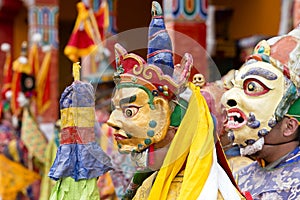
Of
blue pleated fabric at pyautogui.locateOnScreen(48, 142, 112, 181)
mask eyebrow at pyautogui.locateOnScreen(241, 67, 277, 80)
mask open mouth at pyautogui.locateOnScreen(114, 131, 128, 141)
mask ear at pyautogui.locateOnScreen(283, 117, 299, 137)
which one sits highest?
mask eyebrow at pyautogui.locateOnScreen(241, 67, 277, 80)

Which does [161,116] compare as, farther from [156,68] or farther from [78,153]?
[78,153]

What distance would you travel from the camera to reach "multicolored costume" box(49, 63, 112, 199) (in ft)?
11.9

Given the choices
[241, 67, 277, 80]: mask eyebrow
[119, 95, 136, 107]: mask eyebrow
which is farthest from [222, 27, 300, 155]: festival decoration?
[119, 95, 136, 107]: mask eyebrow

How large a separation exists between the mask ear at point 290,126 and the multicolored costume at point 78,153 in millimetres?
864

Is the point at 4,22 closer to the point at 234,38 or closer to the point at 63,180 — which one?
the point at 234,38

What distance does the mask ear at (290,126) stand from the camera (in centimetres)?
395

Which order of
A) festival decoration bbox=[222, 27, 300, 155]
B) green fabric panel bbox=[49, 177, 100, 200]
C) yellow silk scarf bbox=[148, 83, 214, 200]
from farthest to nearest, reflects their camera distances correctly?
festival decoration bbox=[222, 27, 300, 155] < green fabric panel bbox=[49, 177, 100, 200] < yellow silk scarf bbox=[148, 83, 214, 200]

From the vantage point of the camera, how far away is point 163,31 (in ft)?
11.6

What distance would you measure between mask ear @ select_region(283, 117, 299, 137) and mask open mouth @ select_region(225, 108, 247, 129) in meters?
0.20

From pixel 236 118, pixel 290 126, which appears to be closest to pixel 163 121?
pixel 236 118

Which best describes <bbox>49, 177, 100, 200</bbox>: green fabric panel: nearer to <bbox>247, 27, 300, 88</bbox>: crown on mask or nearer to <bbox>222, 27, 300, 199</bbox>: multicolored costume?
<bbox>222, 27, 300, 199</bbox>: multicolored costume

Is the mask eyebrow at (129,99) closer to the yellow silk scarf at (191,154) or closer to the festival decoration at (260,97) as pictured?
the yellow silk scarf at (191,154)

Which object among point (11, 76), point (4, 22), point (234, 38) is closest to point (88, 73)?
point (11, 76)

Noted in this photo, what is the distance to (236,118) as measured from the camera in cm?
394
